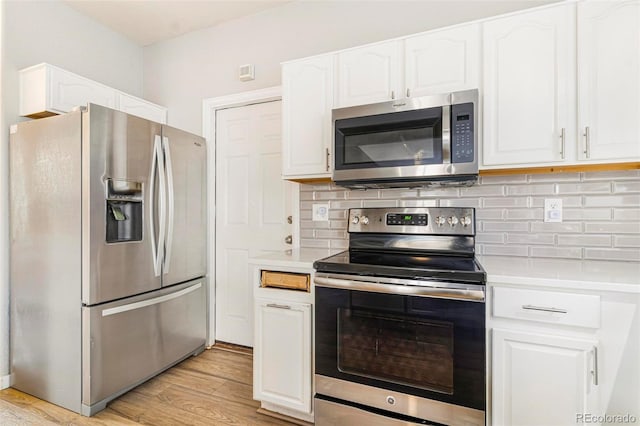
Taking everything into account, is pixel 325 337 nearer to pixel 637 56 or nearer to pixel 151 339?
pixel 151 339

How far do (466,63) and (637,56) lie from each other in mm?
714

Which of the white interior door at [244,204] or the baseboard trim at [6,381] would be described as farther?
the white interior door at [244,204]

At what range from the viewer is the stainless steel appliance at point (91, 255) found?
194cm

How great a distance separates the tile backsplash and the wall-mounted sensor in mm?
1570

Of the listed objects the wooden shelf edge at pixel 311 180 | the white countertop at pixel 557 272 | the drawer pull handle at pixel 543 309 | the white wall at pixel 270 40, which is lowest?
the drawer pull handle at pixel 543 309

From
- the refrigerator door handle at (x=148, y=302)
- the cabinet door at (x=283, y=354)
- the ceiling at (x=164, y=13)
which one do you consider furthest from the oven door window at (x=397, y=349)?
the ceiling at (x=164, y=13)

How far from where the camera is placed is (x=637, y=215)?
5.44ft

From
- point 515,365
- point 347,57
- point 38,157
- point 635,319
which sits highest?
point 347,57

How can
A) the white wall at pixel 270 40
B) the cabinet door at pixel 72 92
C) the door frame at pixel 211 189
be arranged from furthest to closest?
the door frame at pixel 211 189 → the cabinet door at pixel 72 92 → the white wall at pixel 270 40

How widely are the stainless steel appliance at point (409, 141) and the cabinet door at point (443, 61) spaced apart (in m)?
0.14

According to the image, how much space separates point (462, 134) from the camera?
5.35ft

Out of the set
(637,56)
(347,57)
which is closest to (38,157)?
(347,57)

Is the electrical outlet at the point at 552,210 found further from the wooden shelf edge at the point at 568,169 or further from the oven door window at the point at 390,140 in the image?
the oven door window at the point at 390,140

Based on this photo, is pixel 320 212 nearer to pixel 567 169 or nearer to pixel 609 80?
pixel 567 169
